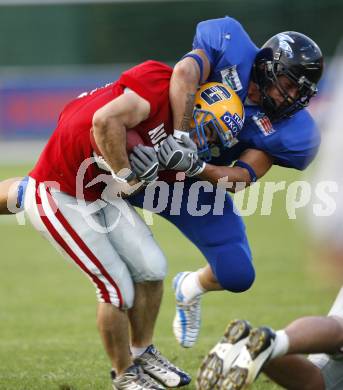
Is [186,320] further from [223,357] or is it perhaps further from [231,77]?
[223,357]

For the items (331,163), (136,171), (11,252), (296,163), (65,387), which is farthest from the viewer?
(11,252)

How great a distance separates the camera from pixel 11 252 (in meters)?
A: 8.94

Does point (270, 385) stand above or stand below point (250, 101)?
below

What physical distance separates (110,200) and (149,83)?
0.61 meters

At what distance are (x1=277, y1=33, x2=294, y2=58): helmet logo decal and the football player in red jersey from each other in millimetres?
350

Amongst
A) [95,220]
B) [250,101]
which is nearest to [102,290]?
[95,220]

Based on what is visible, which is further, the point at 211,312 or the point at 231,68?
the point at 211,312

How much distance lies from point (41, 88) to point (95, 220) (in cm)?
1268

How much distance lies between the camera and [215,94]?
4.05 meters

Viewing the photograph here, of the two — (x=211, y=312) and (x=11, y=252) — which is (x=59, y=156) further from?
(x=11, y=252)

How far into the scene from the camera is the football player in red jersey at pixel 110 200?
153 inches

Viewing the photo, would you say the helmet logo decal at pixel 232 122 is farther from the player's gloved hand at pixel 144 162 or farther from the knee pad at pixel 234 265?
the knee pad at pixel 234 265

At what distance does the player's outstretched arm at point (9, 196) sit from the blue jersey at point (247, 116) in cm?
103

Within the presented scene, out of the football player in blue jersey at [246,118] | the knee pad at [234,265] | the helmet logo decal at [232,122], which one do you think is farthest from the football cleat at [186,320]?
the helmet logo decal at [232,122]
